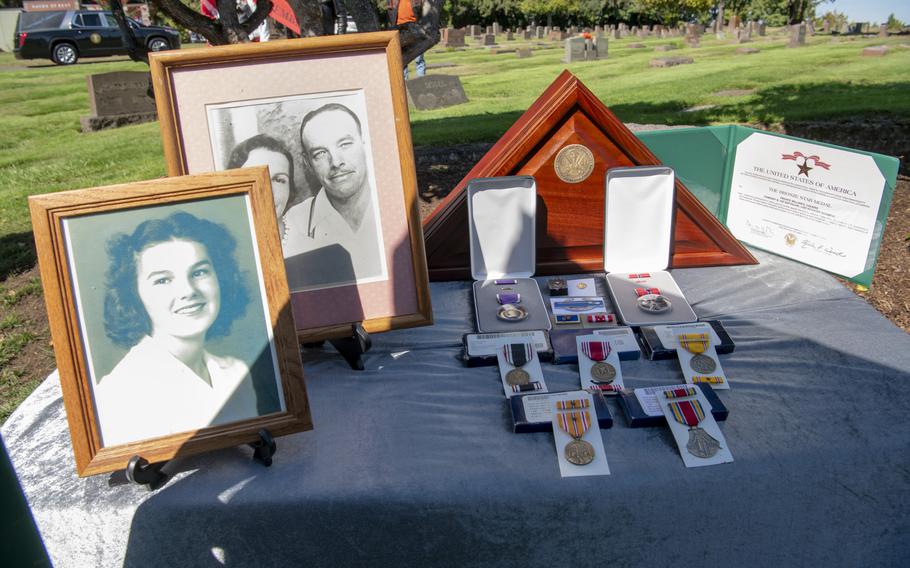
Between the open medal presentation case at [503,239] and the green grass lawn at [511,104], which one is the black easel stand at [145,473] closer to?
the open medal presentation case at [503,239]

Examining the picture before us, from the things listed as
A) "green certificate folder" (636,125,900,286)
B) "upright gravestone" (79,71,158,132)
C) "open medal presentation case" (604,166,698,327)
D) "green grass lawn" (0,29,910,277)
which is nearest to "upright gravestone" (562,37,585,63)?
"green grass lawn" (0,29,910,277)

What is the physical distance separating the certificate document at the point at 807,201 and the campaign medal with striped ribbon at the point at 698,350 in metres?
0.92

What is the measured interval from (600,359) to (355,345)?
0.67 meters

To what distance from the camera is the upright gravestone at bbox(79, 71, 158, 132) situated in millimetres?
9234

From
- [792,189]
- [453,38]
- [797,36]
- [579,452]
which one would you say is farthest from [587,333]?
[453,38]

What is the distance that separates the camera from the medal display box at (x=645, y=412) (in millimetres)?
1438

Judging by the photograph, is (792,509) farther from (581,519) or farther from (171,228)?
(171,228)

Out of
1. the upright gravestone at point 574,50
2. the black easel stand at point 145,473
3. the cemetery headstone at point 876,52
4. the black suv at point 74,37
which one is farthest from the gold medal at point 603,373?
the black suv at point 74,37

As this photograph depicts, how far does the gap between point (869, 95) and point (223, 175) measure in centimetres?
960

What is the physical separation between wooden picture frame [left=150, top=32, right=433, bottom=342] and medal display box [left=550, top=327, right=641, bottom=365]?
0.38 m

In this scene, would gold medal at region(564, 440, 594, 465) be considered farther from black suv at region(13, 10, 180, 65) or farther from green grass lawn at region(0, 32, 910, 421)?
black suv at region(13, 10, 180, 65)

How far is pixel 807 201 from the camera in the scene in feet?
7.61

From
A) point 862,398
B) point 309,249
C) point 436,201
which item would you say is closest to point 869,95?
point 436,201

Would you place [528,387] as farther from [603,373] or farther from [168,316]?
[168,316]
